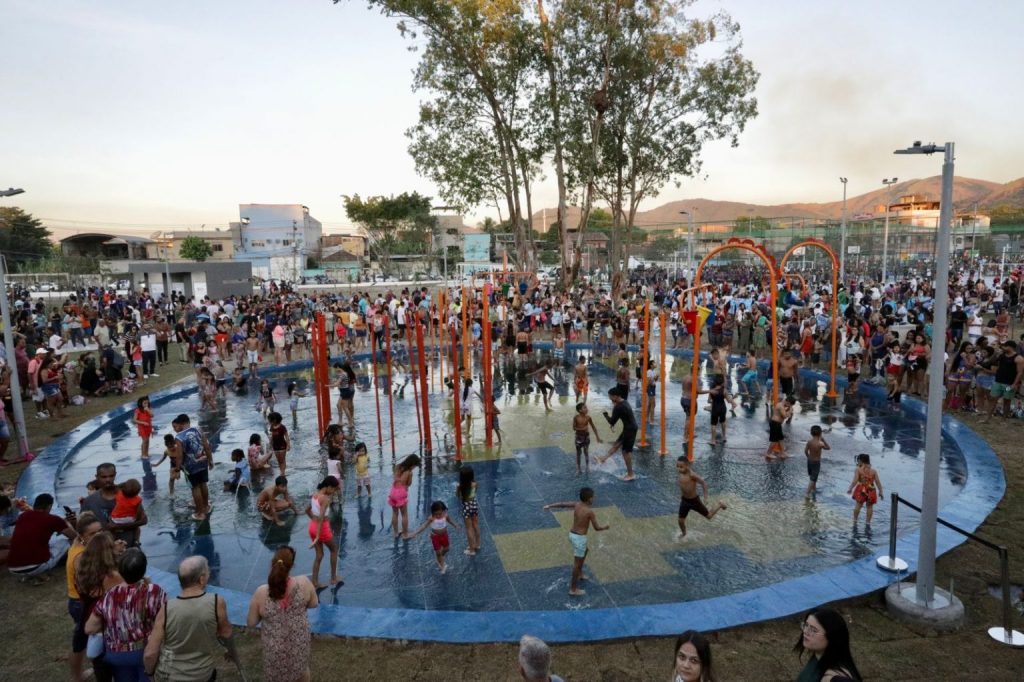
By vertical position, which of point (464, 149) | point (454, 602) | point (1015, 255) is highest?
point (464, 149)

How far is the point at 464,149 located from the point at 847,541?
30.2 meters

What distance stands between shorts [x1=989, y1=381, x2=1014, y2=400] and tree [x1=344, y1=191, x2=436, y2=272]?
6676 cm

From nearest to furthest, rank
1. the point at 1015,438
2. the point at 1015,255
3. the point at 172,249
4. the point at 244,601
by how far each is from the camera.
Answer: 1. the point at 244,601
2. the point at 1015,438
3. the point at 1015,255
4. the point at 172,249

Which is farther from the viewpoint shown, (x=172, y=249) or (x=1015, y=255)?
(x=172, y=249)

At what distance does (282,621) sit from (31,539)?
5.21 m

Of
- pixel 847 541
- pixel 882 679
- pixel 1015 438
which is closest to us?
pixel 882 679

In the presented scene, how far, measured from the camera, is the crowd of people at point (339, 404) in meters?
4.76

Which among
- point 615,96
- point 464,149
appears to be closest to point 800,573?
point 615,96

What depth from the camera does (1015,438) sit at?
42.8 ft

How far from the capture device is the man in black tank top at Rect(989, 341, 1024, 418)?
45.1 feet

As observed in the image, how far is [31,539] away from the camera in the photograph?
→ 7836 millimetres

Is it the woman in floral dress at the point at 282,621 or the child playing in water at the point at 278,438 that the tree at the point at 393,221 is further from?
the woman in floral dress at the point at 282,621

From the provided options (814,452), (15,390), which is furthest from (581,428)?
(15,390)

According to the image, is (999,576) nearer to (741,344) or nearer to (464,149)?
(741,344)
